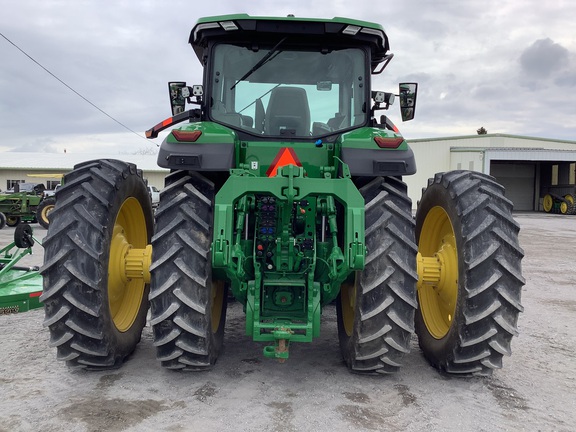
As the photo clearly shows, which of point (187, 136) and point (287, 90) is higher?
point (287, 90)

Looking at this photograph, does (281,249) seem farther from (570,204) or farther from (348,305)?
(570,204)

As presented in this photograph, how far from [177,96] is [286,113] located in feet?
3.65

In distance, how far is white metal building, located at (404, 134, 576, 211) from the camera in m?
32.1

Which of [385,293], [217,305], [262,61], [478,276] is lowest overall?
[217,305]

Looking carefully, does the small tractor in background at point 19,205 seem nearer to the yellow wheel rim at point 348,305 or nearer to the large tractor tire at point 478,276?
the yellow wheel rim at point 348,305

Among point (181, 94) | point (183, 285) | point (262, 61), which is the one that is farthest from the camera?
point (181, 94)

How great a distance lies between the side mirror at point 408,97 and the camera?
4930 millimetres

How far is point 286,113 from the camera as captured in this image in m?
4.31

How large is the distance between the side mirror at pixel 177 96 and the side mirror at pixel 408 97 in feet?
6.72

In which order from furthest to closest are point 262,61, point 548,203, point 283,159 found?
point 548,203 < point 262,61 < point 283,159

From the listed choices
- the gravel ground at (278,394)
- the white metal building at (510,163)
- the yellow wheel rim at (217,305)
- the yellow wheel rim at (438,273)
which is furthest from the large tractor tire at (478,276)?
the white metal building at (510,163)

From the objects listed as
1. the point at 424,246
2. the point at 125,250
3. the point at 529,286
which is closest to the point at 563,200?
the point at 529,286

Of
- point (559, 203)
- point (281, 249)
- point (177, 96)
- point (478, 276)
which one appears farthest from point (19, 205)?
point (559, 203)

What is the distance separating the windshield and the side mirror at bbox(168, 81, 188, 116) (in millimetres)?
519
